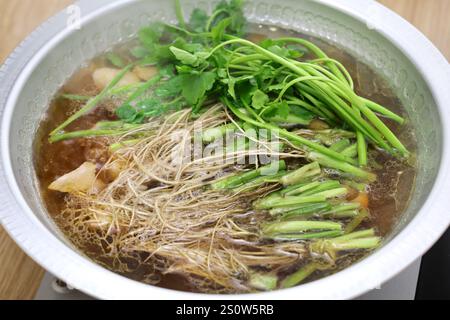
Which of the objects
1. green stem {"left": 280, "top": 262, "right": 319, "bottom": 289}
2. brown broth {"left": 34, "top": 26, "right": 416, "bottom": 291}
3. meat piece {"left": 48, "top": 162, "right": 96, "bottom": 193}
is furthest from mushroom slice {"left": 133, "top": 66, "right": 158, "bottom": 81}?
green stem {"left": 280, "top": 262, "right": 319, "bottom": 289}

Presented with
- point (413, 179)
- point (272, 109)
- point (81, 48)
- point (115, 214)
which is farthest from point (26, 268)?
point (413, 179)

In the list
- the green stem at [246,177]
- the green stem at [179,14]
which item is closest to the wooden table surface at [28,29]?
the green stem at [179,14]

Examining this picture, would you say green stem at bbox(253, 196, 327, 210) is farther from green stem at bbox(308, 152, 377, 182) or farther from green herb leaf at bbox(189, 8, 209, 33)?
green herb leaf at bbox(189, 8, 209, 33)

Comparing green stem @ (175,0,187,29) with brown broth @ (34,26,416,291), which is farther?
green stem @ (175,0,187,29)

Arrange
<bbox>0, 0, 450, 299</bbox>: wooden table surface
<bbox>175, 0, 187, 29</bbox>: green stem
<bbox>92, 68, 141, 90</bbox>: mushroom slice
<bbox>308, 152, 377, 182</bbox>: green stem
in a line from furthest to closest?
<bbox>175, 0, 187, 29</bbox>: green stem < <bbox>92, 68, 141, 90</bbox>: mushroom slice < <bbox>0, 0, 450, 299</bbox>: wooden table surface < <bbox>308, 152, 377, 182</bbox>: green stem

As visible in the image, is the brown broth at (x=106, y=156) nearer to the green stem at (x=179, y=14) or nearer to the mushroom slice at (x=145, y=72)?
the mushroom slice at (x=145, y=72)

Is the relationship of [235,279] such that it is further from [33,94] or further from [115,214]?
[33,94]
